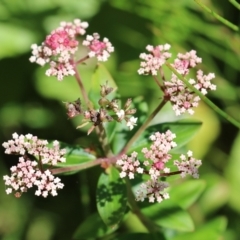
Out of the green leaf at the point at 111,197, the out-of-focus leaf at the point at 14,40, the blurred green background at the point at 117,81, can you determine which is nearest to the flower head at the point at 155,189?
the green leaf at the point at 111,197

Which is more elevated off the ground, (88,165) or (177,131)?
(177,131)

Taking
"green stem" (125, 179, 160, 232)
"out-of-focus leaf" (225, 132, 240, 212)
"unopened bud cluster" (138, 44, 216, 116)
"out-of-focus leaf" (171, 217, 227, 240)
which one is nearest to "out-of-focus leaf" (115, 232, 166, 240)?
"green stem" (125, 179, 160, 232)

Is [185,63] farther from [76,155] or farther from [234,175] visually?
[234,175]

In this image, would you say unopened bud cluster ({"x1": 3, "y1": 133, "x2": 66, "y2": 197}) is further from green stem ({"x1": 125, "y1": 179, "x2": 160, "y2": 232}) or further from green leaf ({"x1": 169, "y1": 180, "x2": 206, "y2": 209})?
green leaf ({"x1": 169, "y1": 180, "x2": 206, "y2": 209})

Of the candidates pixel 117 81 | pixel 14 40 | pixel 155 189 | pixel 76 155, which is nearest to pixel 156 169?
pixel 155 189

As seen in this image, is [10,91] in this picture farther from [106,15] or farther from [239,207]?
[239,207]
